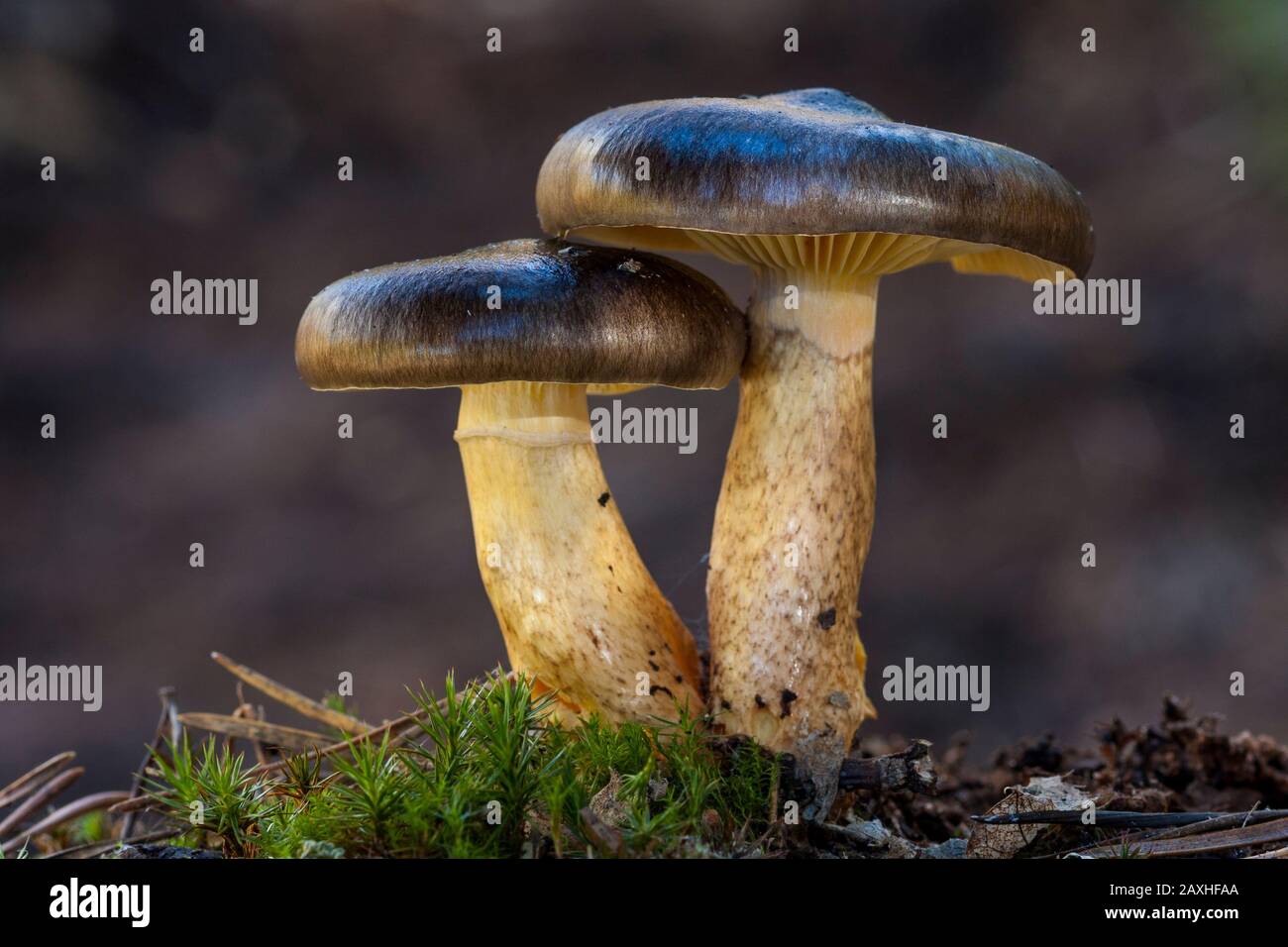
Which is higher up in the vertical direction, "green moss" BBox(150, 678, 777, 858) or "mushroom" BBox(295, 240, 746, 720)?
"mushroom" BBox(295, 240, 746, 720)

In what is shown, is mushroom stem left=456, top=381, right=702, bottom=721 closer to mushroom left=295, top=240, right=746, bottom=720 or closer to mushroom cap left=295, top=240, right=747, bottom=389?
mushroom left=295, top=240, right=746, bottom=720

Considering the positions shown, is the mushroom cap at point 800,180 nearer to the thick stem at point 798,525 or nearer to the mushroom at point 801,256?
the mushroom at point 801,256

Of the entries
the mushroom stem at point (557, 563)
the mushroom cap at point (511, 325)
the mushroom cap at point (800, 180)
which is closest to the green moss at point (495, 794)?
the mushroom stem at point (557, 563)

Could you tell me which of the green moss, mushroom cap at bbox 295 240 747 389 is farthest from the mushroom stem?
mushroom cap at bbox 295 240 747 389

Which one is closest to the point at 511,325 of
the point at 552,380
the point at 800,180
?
the point at 552,380

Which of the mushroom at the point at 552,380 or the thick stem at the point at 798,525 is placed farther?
the thick stem at the point at 798,525

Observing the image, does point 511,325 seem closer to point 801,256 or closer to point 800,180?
point 800,180

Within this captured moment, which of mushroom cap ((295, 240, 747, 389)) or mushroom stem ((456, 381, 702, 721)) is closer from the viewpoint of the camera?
mushroom cap ((295, 240, 747, 389))
